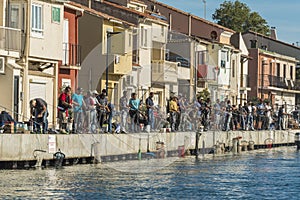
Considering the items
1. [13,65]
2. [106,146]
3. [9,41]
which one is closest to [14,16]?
[9,41]

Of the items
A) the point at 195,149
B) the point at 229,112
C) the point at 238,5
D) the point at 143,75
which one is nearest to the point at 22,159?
the point at 195,149

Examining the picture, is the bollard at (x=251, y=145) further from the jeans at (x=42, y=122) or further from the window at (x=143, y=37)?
the jeans at (x=42, y=122)

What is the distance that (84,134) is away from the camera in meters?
41.5

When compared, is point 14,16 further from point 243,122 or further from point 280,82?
point 280,82

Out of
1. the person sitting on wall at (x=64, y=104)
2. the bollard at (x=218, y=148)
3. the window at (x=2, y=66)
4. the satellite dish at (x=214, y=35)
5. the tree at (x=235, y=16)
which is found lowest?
the bollard at (x=218, y=148)

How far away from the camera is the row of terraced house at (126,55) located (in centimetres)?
4759

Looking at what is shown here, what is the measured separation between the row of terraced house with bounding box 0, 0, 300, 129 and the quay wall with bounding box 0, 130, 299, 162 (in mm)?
3285

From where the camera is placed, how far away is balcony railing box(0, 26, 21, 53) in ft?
151

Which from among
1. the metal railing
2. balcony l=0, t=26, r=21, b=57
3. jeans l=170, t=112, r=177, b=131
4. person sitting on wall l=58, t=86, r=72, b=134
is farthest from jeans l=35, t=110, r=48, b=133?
the metal railing

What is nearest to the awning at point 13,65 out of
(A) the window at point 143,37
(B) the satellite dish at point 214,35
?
(A) the window at point 143,37

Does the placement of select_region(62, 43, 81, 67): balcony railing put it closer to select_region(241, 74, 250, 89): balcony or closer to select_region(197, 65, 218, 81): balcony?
select_region(197, 65, 218, 81): balcony

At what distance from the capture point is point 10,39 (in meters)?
46.6

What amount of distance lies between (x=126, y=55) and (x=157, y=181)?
26.5 m

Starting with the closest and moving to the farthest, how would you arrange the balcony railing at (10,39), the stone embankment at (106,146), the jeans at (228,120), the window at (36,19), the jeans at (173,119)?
the stone embankment at (106,146) < the balcony railing at (10,39) < the window at (36,19) < the jeans at (173,119) < the jeans at (228,120)
